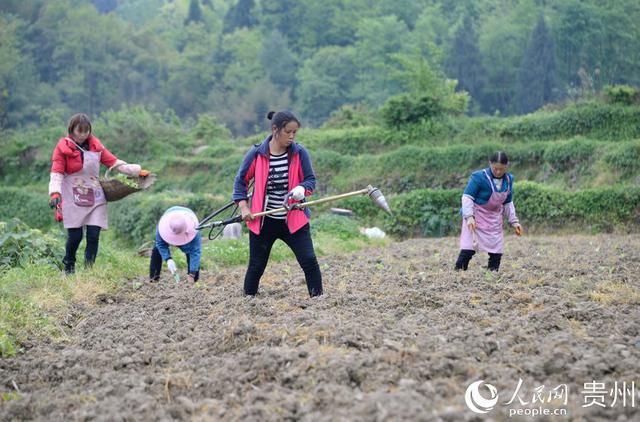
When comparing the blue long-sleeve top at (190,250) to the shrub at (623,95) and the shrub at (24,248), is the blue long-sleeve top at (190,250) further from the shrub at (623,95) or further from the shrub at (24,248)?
the shrub at (623,95)

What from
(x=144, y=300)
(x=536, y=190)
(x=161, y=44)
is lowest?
(x=144, y=300)

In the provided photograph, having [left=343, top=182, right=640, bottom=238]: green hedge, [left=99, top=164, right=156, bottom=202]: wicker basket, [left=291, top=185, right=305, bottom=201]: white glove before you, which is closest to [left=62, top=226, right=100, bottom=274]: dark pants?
[left=99, top=164, right=156, bottom=202]: wicker basket

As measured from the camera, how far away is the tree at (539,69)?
43281 mm

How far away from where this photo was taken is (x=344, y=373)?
4617 mm

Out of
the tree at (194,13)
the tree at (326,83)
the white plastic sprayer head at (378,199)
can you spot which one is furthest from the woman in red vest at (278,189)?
the tree at (194,13)

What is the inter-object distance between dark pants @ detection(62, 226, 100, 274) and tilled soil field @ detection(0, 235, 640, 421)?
Result: 817 millimetres

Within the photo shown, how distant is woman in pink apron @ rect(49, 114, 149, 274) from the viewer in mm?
8547

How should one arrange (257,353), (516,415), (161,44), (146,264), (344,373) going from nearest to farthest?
(516,415) → (344,373) → (257,353) → (146,264) → (161,44)

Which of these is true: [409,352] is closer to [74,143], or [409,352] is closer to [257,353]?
[257,353]

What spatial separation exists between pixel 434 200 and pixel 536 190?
2.52m

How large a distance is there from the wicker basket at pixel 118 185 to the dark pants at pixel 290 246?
220cm

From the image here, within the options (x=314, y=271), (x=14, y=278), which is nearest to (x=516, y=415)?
(x=314, y=271)

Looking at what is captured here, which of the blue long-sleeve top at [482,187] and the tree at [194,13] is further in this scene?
the tree at [194,13]

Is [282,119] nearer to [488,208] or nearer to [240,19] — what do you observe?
[488,208]
